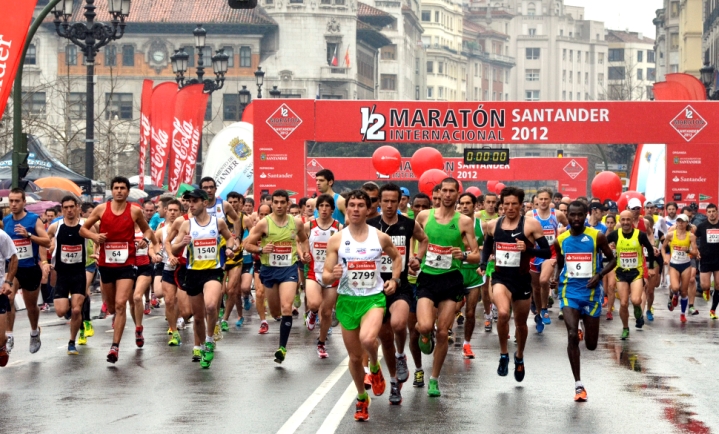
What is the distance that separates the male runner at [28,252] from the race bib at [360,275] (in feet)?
17.7

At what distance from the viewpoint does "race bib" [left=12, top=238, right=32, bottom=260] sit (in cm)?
1502

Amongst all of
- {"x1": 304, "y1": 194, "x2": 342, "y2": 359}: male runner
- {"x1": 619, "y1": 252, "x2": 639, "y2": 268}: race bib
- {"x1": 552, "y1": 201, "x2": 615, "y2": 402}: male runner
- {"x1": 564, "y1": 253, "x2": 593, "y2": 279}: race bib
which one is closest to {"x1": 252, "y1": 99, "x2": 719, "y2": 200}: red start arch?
{"x1": 619, "y1": 252, "x2": 639, "y2": 268}: race bib

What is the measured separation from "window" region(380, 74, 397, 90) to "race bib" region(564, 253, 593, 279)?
110990 millimetres

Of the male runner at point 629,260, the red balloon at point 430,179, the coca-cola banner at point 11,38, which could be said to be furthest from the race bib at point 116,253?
the red balloon at point 430,179

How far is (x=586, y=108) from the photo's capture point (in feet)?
111

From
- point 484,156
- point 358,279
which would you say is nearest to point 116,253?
point 358,279

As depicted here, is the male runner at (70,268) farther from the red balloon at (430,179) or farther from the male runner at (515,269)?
the red balloon at (430,179)

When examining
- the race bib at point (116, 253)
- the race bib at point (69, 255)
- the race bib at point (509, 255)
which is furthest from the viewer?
the race bib at point (69, 255)

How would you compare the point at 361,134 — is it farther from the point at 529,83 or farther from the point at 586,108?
the point at 529,83

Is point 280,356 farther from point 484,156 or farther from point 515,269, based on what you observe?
point 484,156

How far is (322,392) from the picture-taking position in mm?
11453

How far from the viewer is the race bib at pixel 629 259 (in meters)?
18.1

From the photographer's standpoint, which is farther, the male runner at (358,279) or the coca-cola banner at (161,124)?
the coca-cola banner at (161,124)

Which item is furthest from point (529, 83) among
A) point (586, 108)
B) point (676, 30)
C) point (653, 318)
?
point (653, 318)
